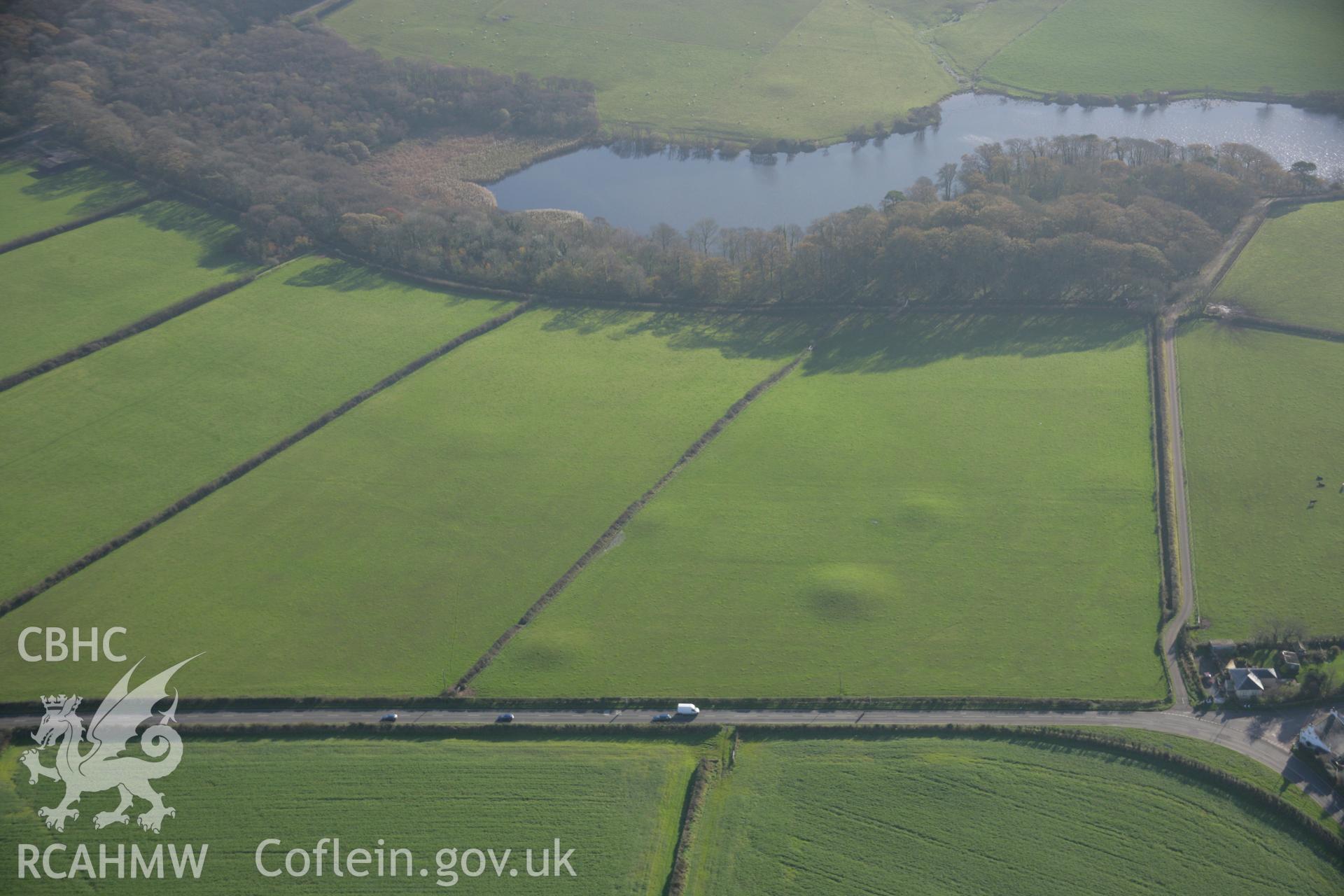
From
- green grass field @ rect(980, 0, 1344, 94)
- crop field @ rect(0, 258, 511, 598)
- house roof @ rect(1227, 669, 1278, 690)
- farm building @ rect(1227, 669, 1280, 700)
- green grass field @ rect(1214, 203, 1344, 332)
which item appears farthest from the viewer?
green grass field @ rect(980, 0, 1344, 94)

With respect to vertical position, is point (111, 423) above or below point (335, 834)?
above

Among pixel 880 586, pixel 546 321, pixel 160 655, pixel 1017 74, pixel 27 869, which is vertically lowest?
pixel 27 869

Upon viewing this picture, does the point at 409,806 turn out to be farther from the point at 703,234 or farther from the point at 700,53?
the point at 700,53

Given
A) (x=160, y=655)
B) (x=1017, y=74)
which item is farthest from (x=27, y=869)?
(x=1017, y=74)

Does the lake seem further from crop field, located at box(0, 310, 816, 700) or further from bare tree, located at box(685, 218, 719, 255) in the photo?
crop field, located at box(0, 310, 816, 700)

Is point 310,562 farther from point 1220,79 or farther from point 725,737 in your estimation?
point 1220,79

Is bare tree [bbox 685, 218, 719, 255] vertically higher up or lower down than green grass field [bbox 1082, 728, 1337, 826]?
higher up

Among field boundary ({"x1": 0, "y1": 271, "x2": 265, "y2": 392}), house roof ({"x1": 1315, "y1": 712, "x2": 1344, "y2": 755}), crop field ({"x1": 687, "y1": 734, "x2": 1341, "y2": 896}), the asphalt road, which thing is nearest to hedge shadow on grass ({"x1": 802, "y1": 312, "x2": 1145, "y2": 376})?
the asphalt road
